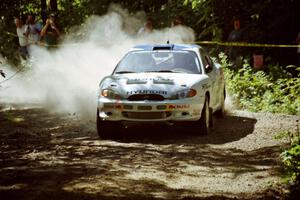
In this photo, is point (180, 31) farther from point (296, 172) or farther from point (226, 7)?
point (296, 172)

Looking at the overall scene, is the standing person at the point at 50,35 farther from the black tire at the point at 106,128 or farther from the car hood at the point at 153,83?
the black tire at the point at 106,128

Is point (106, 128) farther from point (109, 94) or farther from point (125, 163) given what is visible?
point (125, 163)

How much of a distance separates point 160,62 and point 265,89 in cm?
517

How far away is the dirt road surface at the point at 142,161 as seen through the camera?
23.6 ft

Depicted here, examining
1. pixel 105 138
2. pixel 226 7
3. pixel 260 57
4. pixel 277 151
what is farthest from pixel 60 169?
pixel 226 7

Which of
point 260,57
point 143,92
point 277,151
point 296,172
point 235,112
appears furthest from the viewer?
point 260,57

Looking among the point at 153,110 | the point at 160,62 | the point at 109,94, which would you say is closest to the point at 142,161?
the point at 153,110

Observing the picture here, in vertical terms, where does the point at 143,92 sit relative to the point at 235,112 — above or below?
above

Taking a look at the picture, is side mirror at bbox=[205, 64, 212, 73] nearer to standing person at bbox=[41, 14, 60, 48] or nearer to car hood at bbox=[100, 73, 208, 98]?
car hood at bbox=[100, 73, 208, 98]

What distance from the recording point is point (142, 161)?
891cm

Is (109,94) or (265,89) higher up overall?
(109,94)

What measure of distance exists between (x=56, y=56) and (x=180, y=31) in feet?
15.9

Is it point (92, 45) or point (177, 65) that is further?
point (92, 45)

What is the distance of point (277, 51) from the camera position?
Result: 1888cm
